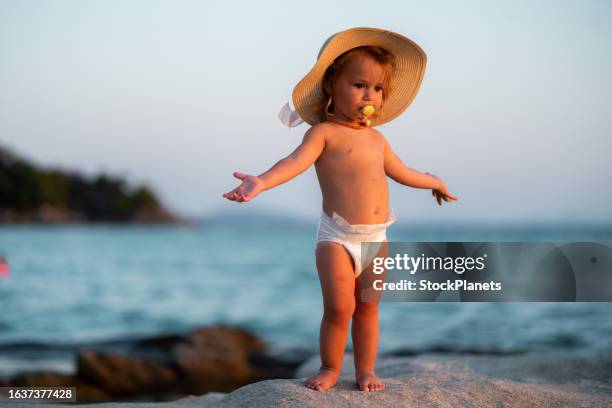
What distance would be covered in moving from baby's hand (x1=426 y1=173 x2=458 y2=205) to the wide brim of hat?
0.46 meters

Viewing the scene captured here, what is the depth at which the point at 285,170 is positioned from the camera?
130 inches

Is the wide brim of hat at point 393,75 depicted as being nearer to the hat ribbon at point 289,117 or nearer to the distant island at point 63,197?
the hat ribbon at point 289,117

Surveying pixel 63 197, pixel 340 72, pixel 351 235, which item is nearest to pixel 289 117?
pixel 340 72

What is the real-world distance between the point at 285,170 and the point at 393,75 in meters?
0.84

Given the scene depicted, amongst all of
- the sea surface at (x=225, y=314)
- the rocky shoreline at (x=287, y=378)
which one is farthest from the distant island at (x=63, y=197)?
the rocky shoreline at (x=287, y=378)

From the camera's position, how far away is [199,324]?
14.5 metres

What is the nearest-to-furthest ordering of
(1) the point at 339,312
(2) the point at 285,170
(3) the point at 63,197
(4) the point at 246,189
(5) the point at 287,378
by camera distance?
1. (4) the point at 246,189
2. (2) the point at 285,170
3. (1) the point at 339,312
4. (5) the point at 287,378
5. (3) the point at 63,197

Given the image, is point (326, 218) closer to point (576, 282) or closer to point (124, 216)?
point (576, 282)

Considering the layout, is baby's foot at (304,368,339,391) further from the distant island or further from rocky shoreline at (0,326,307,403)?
the distant island

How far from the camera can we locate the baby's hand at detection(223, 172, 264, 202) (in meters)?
3.03

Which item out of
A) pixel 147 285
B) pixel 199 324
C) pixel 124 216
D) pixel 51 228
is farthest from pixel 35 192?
pixel 199 324

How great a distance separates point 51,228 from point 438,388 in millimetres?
56034

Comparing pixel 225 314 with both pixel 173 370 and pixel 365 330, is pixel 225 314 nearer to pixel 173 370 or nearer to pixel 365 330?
pixel 173 370

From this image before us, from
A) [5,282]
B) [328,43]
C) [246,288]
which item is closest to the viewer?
[328,43]
